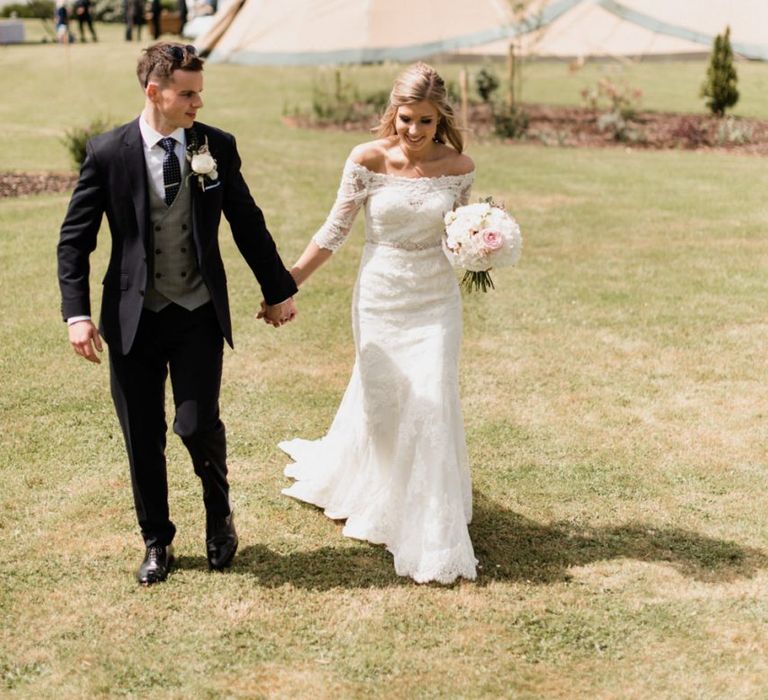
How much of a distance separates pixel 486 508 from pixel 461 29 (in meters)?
27.1

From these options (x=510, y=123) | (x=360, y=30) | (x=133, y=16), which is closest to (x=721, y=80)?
(x=510, y=123)

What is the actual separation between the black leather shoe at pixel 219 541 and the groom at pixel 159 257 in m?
0.28

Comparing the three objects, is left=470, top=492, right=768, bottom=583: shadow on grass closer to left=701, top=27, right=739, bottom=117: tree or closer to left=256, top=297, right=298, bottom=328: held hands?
left=256, top=297, right=298, bottom=328: held hands

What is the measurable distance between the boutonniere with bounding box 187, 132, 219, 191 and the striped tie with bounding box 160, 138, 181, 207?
0.06 metres

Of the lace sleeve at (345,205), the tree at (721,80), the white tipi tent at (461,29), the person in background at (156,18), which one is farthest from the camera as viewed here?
the person in background at (156,18)

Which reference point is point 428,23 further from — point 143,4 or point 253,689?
point 253,689

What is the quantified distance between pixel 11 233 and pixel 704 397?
836 cm

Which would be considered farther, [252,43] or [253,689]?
[252,43]

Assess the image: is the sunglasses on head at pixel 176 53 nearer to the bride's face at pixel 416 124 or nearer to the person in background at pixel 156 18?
the bride's face at pixel 416 124

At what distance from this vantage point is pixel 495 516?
6285mm

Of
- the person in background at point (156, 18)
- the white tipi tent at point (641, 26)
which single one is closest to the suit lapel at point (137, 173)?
the white tipi tent at point (641, 26)

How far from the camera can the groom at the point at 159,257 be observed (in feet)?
16.1

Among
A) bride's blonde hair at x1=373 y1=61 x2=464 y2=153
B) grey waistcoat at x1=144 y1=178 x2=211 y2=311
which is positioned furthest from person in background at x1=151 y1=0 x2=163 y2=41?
grey waistcoat at x1=144 y1=178 x2=211 y2=311

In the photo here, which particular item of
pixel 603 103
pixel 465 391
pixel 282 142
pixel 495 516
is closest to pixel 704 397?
pixel 465 391
